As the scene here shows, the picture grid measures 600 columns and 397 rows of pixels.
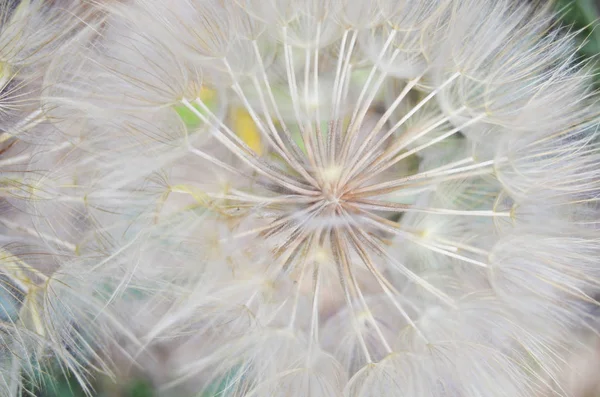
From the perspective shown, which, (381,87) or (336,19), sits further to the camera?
(381,87)

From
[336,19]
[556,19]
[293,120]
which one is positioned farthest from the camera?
[556,19]

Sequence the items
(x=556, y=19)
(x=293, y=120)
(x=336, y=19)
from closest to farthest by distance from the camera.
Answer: (x=336, y=19) < (x=293, y=120) < (x=556, y=19)

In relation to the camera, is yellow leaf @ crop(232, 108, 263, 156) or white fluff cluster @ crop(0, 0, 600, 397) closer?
white fluff cluster @ crop(0, 0, 600, 397)

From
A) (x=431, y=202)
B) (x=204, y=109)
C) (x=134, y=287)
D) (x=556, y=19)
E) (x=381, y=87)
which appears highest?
(x=556, y=19)

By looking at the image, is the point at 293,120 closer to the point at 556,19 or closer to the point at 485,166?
the point at 485,166

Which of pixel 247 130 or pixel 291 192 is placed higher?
pixel 247 130

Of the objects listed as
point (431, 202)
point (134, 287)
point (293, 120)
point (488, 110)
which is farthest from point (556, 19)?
point (134, 287)

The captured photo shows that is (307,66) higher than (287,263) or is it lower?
higher

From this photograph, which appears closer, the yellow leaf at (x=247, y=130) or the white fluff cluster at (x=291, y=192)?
the white fluff cluster at (x=291, y=192)
